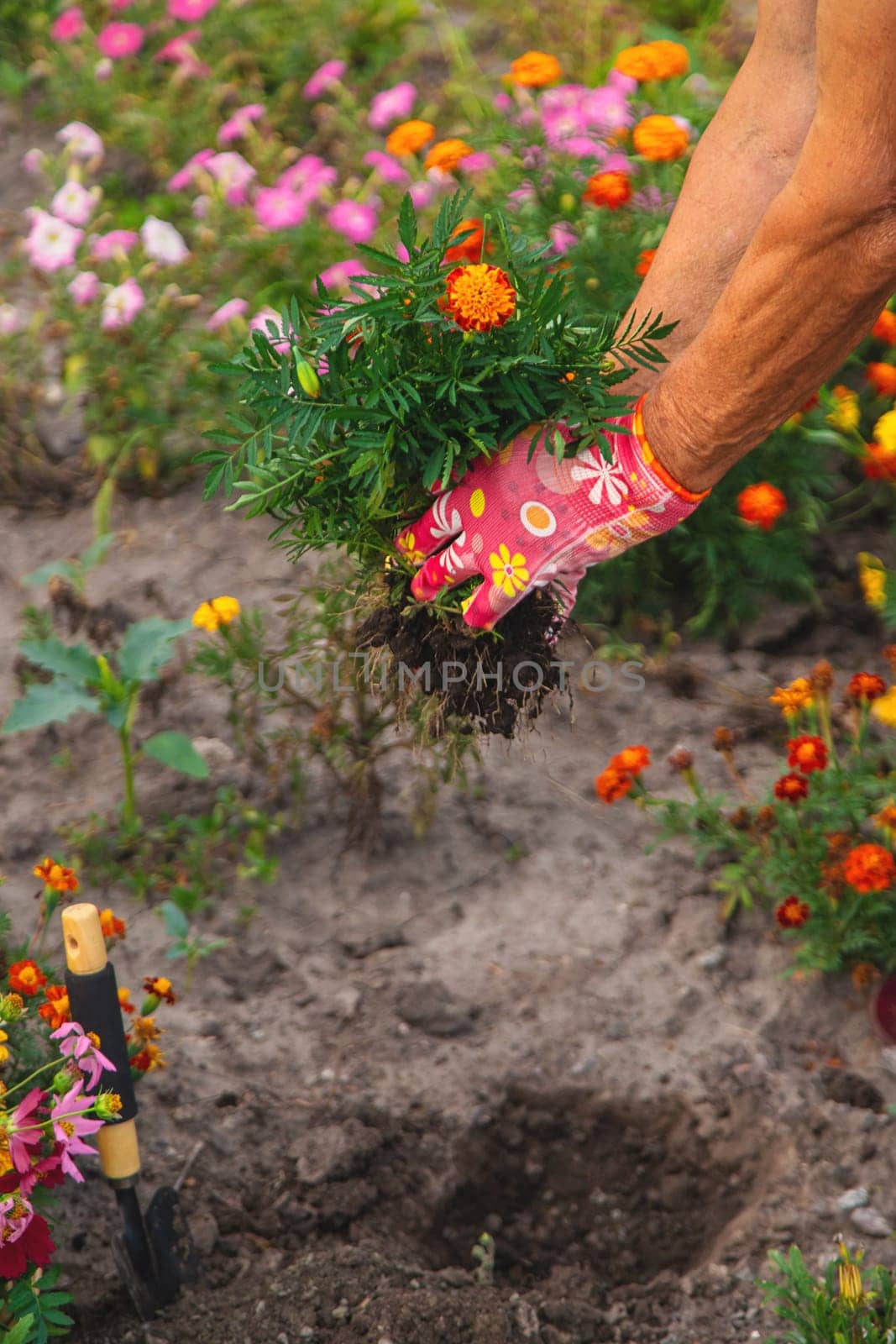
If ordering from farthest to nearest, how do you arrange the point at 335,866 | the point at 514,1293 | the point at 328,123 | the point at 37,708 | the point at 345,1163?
the point at 328,123 → the point at 335,866 → the point at 37,708 → the point at 345,1163 → the point at 514,1293

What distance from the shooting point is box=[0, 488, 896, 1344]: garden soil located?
185 centimetres

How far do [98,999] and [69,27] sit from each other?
12.2 ft

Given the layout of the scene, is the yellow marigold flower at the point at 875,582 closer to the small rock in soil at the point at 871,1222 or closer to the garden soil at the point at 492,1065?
the garden soil at the point at 492,1065

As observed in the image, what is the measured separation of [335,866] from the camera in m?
2.54

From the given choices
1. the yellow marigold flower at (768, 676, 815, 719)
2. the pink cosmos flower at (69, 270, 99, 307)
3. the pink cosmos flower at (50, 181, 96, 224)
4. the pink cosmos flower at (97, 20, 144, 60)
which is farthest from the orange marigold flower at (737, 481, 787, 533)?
the pink cosmos flower at (97, 20, 144, 60)

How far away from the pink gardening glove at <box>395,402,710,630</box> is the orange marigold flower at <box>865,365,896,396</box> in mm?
1152

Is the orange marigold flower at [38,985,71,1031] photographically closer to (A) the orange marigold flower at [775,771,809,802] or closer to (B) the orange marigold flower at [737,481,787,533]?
(A) the orange marigold flower at [775,771,809,802]

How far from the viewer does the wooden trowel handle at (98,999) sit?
65.1 inches

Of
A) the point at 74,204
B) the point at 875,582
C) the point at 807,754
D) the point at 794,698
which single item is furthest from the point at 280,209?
the point at 807,754

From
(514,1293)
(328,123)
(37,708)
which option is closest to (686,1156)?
(514,1293)

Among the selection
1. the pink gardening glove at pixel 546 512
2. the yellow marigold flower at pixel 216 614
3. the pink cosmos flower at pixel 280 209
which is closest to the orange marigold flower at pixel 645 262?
the pink gardening glove at pixel 546 512

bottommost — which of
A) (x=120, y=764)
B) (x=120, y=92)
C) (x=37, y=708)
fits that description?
(x=120, y=764)

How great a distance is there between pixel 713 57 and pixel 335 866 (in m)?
3.07

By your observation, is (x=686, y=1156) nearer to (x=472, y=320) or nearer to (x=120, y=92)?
(x=472, y=320)
